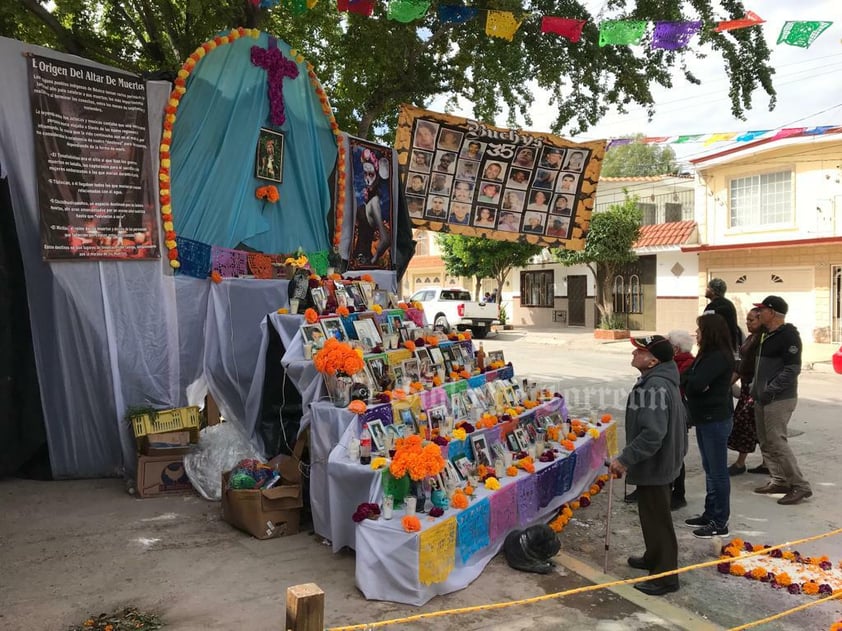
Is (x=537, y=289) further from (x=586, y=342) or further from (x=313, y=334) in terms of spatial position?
(x=313, y=334)

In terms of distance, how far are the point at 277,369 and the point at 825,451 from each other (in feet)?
20.5

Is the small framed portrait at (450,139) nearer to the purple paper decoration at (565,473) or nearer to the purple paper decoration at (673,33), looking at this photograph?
the purple paper decoration at (673,33)

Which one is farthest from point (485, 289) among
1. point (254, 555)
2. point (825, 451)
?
point (254, 555)

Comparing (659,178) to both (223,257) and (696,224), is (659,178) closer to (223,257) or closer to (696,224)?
(696,224)

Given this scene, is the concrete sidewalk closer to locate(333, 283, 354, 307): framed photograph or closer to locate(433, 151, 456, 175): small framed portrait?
locate(433, 151, 456, 175): small framed portrait

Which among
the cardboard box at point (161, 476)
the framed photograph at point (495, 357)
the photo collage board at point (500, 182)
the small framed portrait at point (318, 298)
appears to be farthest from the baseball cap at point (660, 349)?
the photo collage board at point (500, 182)

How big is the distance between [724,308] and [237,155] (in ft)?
17.8

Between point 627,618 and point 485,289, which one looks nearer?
point 627,618

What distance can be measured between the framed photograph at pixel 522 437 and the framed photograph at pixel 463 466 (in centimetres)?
81

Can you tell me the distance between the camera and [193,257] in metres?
6.77

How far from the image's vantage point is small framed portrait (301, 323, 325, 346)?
5.41 metres

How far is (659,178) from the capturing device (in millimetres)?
27016

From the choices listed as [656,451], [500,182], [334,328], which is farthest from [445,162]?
[656,451]

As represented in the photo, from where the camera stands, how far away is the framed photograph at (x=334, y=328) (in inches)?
222
